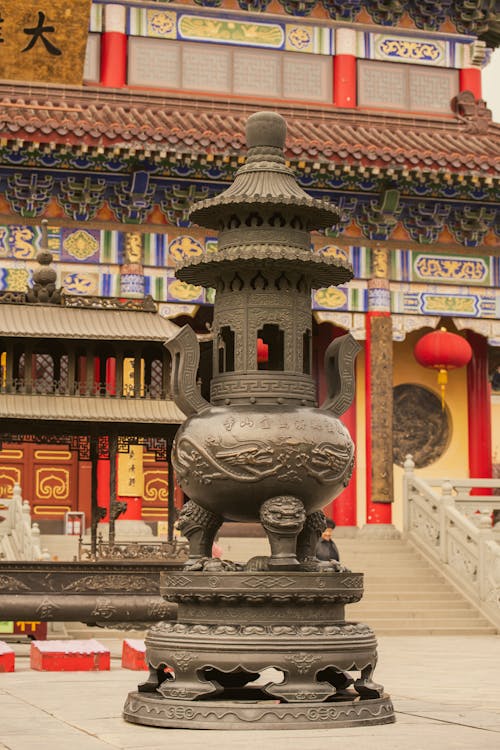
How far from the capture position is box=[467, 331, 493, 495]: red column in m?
19.9

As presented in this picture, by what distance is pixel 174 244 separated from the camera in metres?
18.3

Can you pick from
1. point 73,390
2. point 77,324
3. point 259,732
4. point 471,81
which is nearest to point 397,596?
point 73,390

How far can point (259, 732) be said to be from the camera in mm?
6719

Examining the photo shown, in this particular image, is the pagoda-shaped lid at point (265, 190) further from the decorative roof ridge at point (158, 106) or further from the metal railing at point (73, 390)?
the decorative roof ridge at point (158, 106)

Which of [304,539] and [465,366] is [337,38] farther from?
[304,539]

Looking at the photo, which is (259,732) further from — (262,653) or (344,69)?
(344,69)

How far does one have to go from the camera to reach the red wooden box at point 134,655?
35.1 feet

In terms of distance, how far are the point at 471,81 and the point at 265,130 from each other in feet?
44.5

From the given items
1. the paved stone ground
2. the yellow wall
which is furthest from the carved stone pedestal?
the yellow wall

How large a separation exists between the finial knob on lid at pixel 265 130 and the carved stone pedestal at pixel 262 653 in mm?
2705

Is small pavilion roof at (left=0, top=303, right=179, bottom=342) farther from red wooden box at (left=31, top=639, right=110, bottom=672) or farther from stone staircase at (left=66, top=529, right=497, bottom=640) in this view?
red wooden box at (left=31, top=639, right=110, bottom=672)

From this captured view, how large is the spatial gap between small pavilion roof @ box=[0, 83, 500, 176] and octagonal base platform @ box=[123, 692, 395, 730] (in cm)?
1083

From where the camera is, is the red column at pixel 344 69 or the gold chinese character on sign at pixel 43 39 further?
the red column at pixel 344 69

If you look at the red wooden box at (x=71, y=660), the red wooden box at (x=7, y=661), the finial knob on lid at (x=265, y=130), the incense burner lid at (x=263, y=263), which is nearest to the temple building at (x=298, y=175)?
the red wooden box at (x=71, y=660)
